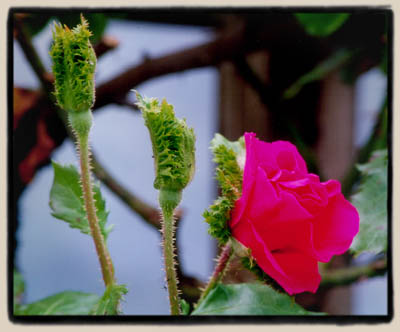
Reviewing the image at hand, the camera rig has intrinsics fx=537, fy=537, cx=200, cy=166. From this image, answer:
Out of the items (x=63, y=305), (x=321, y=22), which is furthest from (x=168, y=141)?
(x=321, y=22)

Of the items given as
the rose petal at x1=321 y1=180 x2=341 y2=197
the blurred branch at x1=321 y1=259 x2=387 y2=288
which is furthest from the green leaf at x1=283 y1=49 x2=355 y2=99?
the rose petal at x1=321 y1=180 x2=341 y2=197

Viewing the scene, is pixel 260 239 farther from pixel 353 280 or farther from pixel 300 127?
pixel 300 127

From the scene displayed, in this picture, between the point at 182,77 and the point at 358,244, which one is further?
the point at 182,77

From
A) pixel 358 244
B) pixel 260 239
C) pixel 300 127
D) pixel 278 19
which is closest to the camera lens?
pixel 260 239

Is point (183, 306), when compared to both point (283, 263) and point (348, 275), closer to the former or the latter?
point (283, 263)

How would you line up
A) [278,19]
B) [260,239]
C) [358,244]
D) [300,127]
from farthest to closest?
1. [300,127]
2. [278,19]
3. [358,244]
4. [260,239]

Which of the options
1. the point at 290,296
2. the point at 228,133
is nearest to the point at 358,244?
the point at 290,296

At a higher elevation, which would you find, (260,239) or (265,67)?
(265,67)

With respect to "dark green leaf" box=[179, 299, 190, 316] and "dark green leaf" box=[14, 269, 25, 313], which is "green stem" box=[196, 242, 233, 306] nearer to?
"dark green leaf" box=[179, 299, 190, 316]
